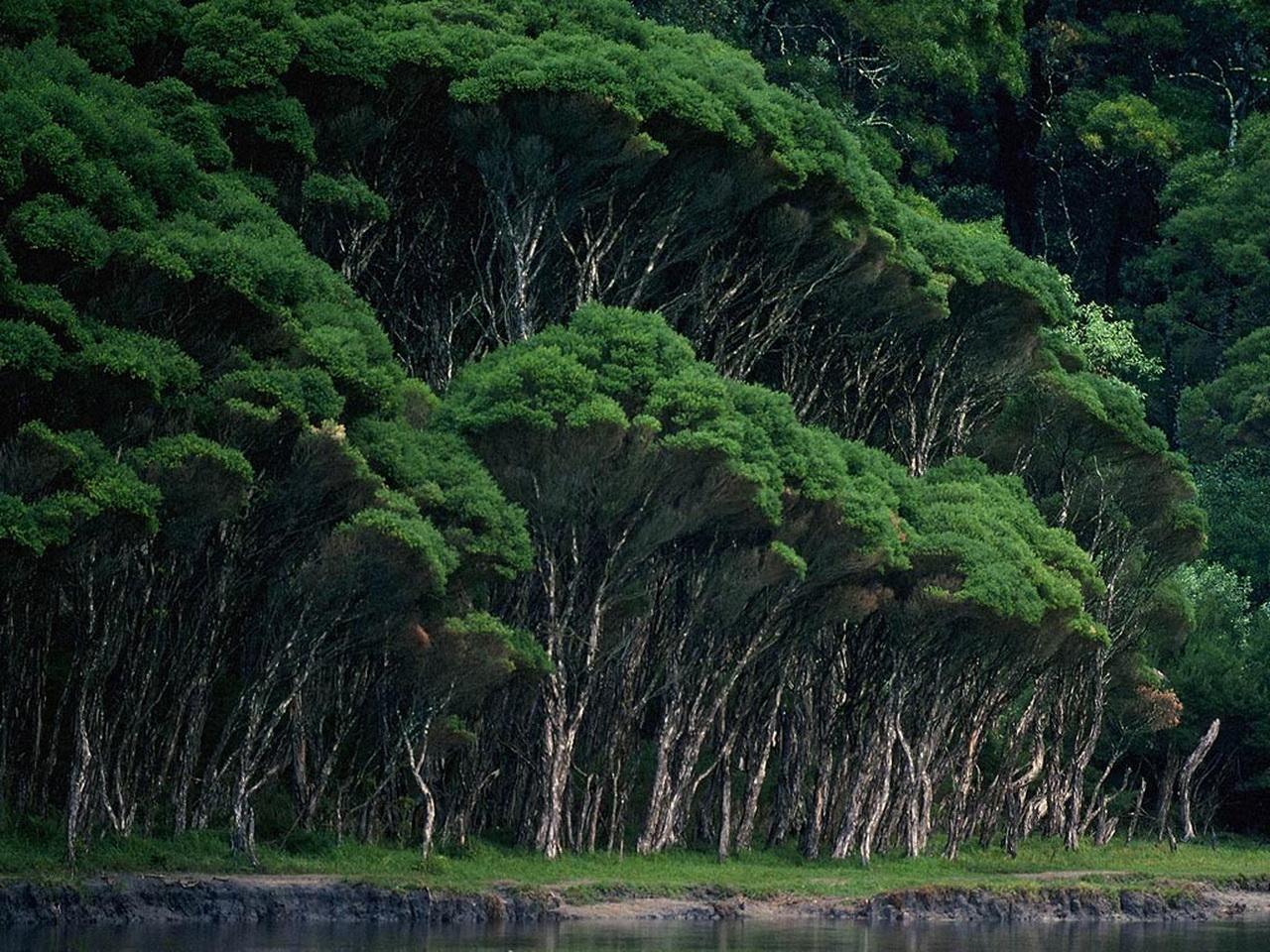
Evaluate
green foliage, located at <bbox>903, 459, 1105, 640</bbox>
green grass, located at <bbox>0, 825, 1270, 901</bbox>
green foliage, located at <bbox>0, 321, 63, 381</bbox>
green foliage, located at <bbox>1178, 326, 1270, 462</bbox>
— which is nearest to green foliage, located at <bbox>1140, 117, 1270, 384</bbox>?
green foliage, located at <bbox>1178, 326, 1270, 462</bbox>

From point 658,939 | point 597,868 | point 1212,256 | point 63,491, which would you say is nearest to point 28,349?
point 63,491

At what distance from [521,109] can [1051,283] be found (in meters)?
13.7


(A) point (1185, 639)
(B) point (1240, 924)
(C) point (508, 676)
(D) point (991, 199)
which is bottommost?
(B) point (1240, 924)

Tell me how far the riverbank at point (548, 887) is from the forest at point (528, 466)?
80 cm

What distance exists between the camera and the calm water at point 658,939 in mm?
27375

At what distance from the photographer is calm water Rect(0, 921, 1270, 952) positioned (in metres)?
27.4

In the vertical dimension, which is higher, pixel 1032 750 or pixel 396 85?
pixel 396 85

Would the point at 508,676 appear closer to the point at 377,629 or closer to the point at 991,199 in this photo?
the point at 377,629

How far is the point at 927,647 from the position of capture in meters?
42.7

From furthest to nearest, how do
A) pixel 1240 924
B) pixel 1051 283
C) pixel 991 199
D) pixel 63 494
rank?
pixel 991 199
pixel 1051 283
pixel 1240 924
pixel 63 494

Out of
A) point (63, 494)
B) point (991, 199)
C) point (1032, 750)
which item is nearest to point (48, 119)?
point (63, 494)

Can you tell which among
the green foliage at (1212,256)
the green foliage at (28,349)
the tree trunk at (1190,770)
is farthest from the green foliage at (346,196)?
the green foliage at (1212,256)

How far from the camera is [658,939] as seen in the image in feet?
99.4

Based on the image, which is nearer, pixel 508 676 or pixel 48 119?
pixel 48 119
